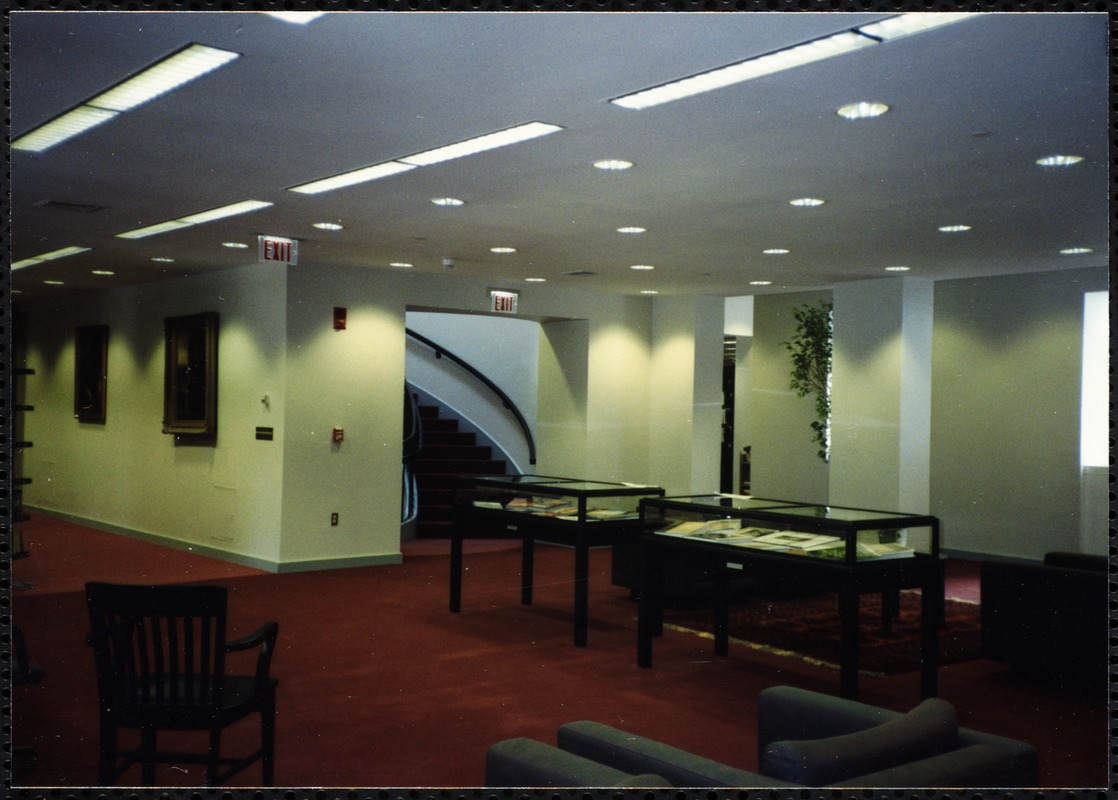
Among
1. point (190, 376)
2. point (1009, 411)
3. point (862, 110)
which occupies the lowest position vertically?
point (1009, 411)

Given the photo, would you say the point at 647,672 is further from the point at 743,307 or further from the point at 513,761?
the point at 743,307

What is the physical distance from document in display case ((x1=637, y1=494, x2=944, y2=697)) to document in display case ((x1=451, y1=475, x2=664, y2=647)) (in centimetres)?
32

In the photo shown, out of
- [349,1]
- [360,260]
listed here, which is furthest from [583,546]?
[349,1]

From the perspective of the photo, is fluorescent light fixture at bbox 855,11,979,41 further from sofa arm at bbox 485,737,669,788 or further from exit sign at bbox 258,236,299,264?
exit sign at bbox 258,236,299,264

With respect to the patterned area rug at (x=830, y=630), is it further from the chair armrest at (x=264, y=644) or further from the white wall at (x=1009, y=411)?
the chair armrest at (x=264, y=644)

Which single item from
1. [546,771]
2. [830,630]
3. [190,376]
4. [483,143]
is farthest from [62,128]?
[830,630]

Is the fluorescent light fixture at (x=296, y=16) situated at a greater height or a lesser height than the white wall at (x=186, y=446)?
greater

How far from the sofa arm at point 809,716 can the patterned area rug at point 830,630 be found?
2.99 metres

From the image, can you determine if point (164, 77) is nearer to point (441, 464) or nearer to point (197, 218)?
point (197, 218)

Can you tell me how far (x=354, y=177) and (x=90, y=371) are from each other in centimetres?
425

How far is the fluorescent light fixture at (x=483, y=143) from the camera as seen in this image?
4.19 metres

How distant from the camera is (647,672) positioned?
213 inches

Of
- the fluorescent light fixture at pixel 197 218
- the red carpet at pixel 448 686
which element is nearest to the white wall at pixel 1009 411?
the red carpet at pixel 448 686

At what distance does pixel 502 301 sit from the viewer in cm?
973
